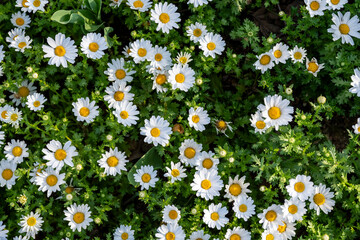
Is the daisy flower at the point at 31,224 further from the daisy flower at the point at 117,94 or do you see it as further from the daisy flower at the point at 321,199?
the daisy flower at the point at 321,199

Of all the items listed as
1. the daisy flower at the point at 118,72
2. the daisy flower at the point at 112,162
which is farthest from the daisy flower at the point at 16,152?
the daisy flower at the point at 118,72

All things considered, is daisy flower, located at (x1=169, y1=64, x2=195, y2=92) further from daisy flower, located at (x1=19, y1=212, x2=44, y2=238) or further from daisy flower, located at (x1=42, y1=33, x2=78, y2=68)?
daisy flower, located at (x1=19, y1=212, x2=44, y2=238)

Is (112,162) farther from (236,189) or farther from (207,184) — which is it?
(236,189)

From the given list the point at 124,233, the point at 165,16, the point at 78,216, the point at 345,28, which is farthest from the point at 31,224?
the point at 345,28

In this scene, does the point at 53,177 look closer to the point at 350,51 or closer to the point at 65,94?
the point at 65,94

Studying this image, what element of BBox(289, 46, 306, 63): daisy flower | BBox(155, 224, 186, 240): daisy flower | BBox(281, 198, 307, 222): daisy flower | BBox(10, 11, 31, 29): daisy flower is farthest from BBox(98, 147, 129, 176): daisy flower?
BBox(289, 46, 306, 63): daisy flower
